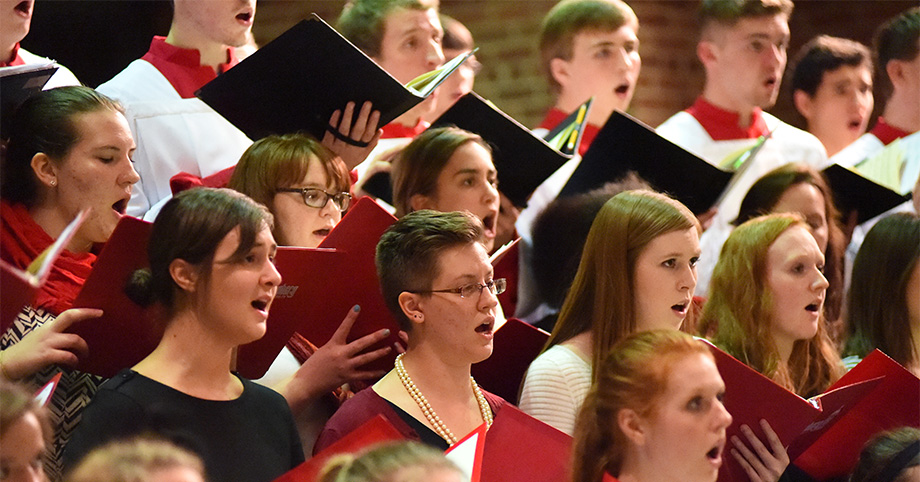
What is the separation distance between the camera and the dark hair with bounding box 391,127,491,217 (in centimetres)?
314

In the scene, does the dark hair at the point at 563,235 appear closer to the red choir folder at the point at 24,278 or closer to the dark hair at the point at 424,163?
the dark hair at the point at 424,163

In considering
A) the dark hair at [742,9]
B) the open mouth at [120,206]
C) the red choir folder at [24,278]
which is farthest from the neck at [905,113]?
the red choir folder at [24,278]

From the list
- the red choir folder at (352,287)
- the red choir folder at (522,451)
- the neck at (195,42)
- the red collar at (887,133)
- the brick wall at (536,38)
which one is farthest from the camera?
the brick wall at (536,38)

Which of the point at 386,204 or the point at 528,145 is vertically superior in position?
the point at 528,145

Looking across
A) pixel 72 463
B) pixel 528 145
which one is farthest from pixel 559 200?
pixel 72 463

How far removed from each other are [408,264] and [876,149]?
2581 mm

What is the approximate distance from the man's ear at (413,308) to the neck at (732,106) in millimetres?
2240

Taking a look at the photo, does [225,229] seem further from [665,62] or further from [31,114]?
[665,62]

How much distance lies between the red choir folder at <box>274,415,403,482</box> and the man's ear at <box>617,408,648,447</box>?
0.43 metres

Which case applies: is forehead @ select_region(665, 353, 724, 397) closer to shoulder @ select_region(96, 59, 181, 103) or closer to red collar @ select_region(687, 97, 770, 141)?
shoulder @ select_region(96, 59, 181, 103)

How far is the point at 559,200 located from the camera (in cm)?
338

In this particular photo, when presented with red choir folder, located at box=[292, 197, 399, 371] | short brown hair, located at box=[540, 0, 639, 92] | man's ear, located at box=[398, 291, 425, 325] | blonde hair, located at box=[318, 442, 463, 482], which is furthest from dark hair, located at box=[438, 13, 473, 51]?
blonde hair, located at box=[318, 442, 463, 482]

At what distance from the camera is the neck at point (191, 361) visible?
87.1 inches

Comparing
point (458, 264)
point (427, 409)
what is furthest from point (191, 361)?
point (458, 264)
